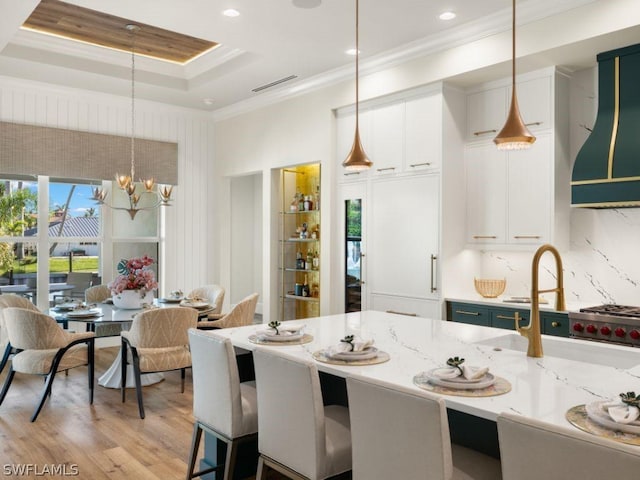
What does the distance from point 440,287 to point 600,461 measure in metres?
3.35

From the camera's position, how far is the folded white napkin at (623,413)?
1401 millimetres

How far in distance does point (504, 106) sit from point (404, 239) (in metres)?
1.40

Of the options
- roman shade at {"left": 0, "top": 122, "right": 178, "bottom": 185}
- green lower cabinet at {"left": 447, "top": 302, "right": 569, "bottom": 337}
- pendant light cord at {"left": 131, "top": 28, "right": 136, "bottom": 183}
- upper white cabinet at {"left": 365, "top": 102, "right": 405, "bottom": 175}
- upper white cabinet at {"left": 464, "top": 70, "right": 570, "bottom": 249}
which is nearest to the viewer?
green lower cabinet at {"left": 447, "top": 302, "right": 569, "bottom": 337}

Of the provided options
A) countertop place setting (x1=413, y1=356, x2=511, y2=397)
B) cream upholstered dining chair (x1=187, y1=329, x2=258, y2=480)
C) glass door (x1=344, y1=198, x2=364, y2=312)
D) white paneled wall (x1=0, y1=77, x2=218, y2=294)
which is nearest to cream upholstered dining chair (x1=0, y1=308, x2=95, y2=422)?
cream upholstered dining chair (x1=187, y1=329, x2=258, y2=480)

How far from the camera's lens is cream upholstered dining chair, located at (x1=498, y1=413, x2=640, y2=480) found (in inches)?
47.1

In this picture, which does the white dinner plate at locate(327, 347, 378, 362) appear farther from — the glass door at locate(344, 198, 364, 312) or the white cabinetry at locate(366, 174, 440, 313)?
the glass door at locate(344, 198, 364, 312)

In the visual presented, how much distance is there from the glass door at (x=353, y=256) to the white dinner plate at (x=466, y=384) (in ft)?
11.2

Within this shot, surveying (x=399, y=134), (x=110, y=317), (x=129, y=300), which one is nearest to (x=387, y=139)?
(x=399, y=134)

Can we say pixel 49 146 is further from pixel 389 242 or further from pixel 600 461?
pixel 600 461

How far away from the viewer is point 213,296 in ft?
19.2

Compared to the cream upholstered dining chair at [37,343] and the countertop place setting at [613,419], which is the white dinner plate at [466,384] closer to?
the countertop place setting at [613,419]

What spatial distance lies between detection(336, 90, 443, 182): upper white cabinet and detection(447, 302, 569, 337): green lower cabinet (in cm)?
122

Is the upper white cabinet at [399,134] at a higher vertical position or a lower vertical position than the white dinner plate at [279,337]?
higher

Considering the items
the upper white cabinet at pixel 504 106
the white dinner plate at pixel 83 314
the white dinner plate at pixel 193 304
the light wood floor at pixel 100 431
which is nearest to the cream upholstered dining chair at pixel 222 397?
the light wood floor at pixel 100 431
